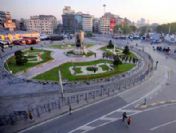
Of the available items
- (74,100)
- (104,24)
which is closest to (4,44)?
(74,100)

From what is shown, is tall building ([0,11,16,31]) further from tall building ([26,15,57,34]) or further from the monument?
tall building ([26,15,57,34])

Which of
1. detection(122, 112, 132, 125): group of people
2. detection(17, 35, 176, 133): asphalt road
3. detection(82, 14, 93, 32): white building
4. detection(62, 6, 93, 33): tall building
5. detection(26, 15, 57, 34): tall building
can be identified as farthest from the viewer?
detection(82, 14, 93, 32): white building

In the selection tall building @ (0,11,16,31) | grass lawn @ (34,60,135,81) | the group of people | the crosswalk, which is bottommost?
the crosswalk

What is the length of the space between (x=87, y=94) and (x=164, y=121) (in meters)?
12.5

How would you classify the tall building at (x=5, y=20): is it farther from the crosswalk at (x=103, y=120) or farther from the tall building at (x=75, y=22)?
the tall building at (x=75, y=22)

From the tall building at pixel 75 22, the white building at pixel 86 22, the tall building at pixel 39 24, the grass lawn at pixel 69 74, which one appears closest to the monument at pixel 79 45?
the grass lawn at pixel 69 74

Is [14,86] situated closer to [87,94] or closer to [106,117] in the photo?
[87,94]

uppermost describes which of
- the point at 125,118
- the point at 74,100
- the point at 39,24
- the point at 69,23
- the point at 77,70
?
the point at 69,23

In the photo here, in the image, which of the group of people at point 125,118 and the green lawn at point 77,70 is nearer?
the group of people at point 125,118

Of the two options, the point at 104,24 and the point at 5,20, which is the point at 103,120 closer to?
the point at 5,20

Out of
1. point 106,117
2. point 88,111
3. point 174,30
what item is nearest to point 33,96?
point 88,111

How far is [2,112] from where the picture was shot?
25.2 meters

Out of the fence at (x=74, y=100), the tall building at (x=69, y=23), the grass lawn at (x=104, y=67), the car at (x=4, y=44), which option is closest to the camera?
the fence at (x=74, y=100)

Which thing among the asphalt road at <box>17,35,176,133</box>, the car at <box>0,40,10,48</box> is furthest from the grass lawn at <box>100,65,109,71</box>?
the car at <box>0,40,10,48</box>
